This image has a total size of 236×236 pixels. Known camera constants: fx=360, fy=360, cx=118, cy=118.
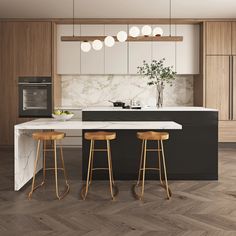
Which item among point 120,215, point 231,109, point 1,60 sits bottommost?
point 120,215

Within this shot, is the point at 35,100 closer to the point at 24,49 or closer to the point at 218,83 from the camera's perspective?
the point at 24,49

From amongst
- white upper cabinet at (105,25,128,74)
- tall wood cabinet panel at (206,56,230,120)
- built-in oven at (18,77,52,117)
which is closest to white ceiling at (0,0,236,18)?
white upper cabinet at (105,25,128,74)

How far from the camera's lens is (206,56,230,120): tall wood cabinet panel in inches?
289

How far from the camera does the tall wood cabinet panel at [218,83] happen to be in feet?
24.1

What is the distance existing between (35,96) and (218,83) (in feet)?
12.3

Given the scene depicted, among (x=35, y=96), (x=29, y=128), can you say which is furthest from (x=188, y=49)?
(x=29, y=128)

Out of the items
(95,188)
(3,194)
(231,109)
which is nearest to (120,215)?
(95,188)

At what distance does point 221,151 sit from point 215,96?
3.69 feet

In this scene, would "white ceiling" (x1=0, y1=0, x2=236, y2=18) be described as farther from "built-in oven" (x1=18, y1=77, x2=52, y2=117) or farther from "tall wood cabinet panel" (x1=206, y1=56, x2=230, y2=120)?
"built-in oven" (x1=18, y1=77, x2=52, y2=117)

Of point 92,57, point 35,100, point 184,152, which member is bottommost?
point 184,152

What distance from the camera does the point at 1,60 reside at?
23.9 ft

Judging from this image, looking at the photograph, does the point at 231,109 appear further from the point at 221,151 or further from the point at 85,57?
the point at 85,57

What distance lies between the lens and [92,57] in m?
7.54

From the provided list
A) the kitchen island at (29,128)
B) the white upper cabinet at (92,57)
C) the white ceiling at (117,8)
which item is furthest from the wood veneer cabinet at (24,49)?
the kitchen island at (29,128)
